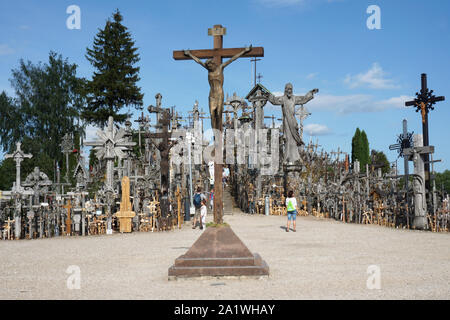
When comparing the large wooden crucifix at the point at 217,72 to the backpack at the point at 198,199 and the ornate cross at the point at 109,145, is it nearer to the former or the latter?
the backpack at the point at 198,199

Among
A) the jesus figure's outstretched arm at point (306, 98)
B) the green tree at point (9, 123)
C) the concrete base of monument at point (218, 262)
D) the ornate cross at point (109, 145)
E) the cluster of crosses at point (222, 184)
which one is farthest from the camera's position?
the green tree at point (9, 123)

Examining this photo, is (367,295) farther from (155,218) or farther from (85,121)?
(85,121)

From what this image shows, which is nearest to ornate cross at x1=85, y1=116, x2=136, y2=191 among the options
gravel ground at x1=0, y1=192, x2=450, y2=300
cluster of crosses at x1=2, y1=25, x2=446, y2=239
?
cluster of crosses at x1=2, y1=25, x2=446, y2=239

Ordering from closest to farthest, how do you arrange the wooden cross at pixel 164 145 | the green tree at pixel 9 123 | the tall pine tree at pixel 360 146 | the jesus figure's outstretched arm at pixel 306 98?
the wooden cross at pixel 164 145
the jesus figure's outstretched arm at pixel 306 98
the green tree at pixel 9 123
the tall pine tree at pixel 360 146

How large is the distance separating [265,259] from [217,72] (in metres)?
4.06

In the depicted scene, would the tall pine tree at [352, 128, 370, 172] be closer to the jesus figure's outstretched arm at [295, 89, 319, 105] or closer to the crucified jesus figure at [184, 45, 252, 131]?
the jesus figure's outstretched arm at [295, 89, 319, 105]

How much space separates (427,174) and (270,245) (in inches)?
342

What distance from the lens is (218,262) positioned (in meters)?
7.10

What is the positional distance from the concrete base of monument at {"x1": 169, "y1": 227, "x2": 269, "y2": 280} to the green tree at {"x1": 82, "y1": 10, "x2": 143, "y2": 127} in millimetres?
33006

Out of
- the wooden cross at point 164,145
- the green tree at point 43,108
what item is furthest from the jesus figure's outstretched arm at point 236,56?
the green tree at point 43,108

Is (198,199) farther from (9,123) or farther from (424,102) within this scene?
(9,123)

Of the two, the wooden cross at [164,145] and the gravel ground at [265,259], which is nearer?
the gravel ground at [265,259]

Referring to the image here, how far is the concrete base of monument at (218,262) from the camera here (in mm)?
6977

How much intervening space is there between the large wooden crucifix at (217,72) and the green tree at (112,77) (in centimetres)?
3221
